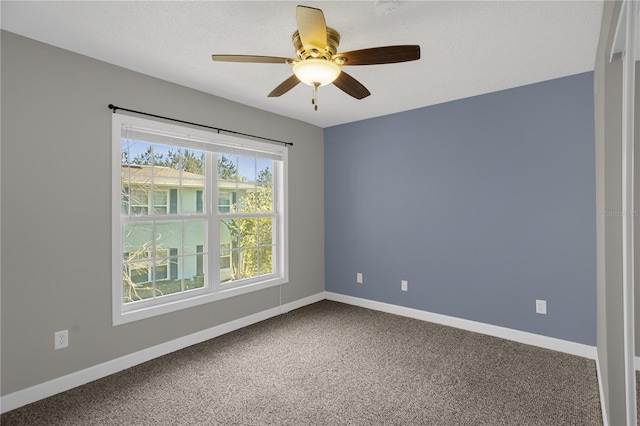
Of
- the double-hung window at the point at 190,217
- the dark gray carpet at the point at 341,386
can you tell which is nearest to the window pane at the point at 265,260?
the double-hung window at the point at 190,217

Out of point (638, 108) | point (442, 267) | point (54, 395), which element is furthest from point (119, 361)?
point (638, 108)

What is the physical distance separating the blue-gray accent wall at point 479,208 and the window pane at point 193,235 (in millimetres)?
1966

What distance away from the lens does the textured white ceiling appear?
6.55 feet

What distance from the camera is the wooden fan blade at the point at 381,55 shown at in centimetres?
188

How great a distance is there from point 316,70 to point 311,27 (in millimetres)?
324

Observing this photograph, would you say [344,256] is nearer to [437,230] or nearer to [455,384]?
[437,230]

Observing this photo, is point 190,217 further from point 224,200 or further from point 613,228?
point 613,228

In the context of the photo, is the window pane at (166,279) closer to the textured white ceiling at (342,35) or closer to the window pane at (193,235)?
the window pane at (193,235)

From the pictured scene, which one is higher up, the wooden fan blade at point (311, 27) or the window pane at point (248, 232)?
the wooden fan blade at point (311, 27)

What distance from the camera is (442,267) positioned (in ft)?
12.6

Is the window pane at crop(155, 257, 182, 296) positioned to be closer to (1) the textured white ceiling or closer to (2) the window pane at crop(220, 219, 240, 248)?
(2) the window pane at crop(220, 219, 240, 248)

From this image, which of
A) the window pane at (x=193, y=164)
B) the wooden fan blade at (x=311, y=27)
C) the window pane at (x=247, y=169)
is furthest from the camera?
Answer: the window pane at (x=247, y=169)

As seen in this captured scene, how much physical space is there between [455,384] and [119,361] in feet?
8.94

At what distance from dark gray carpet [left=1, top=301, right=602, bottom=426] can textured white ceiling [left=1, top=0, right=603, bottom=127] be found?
8.33ft
